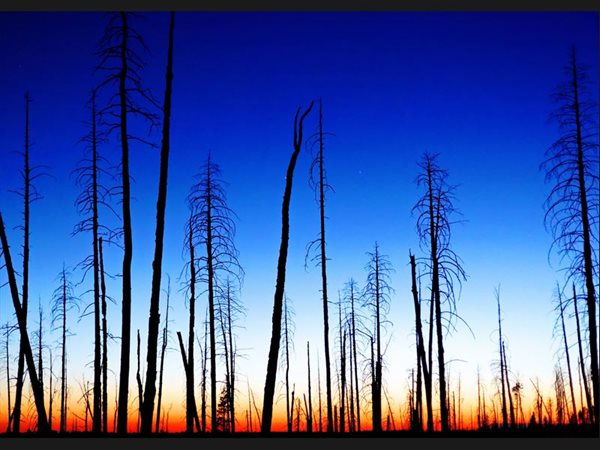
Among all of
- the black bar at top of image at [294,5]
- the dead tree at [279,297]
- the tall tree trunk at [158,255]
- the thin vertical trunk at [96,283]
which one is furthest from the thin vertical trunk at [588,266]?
the thin vertical trunk at [96,283]

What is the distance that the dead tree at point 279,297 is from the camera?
15.1 m

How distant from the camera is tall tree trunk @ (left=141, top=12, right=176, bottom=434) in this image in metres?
13.9

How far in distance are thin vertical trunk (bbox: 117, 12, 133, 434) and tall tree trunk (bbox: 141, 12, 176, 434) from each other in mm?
906

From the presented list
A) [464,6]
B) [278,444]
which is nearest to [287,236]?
[278,444]

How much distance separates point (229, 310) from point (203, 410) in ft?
19.2

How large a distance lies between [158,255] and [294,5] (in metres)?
6.14

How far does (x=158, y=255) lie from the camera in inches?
553

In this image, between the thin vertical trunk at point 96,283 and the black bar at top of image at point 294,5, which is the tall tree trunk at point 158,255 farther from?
the thin vertical trunk at point 96,283

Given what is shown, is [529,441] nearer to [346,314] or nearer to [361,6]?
[361,6]

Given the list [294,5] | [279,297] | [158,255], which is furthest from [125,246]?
[294,5]

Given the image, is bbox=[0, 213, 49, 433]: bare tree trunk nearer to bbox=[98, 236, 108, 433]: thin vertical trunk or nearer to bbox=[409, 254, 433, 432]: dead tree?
bbox=[98, 236, 108, 433]: thin vertical trunk

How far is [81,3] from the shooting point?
1381 cm

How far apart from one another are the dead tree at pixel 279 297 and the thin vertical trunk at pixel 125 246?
328 centimetres

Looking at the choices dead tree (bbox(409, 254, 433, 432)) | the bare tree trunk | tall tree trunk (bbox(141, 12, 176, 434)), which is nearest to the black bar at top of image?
tall tree trunk (bbox(141, 12, 176, 434))
